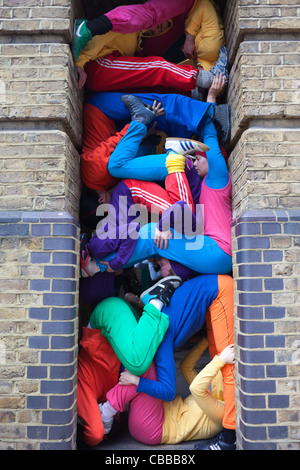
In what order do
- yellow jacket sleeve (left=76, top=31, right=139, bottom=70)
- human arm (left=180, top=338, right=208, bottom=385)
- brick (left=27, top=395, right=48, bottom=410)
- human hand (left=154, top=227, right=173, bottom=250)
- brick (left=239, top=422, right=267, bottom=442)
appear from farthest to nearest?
human arm (left=180, top=338, right=208, bottom=385)
yellow jacket sleeve (left=76, top=31, right=139, bottom=70)
human hand (left=154, top=227, right=173, bottom=250)
brick (left=27, top=395, right=48, bottom=410)
brick (left=239, top=422, right=267, bottom=442)

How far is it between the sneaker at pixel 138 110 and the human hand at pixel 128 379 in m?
2.09

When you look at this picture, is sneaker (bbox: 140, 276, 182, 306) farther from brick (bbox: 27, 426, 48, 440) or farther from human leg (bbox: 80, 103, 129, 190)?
brick (bbox: 27, 426, 48, 440)

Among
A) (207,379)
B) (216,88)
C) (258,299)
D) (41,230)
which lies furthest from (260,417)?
(216,88)

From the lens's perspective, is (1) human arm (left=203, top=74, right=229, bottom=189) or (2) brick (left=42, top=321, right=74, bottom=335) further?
(1) human arm (left=203, top=74, right=229, bottom=189)

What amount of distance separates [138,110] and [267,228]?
1.53 m

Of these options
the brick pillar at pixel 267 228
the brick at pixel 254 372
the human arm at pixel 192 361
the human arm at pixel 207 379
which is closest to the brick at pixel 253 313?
the brick pillar at pixel 267 228

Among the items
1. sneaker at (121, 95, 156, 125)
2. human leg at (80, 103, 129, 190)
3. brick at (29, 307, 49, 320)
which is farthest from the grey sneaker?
brick at (29, 307, 49, 320)

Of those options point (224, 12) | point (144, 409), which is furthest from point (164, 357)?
point (224, 12)

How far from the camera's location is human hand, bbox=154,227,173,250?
10.7 feet

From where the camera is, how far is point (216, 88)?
11.7 ft

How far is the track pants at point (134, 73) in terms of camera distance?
3619 mm

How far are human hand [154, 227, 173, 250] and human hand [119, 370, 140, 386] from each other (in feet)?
3.40

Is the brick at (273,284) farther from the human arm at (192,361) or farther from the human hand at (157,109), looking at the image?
the human hand at (157,109)

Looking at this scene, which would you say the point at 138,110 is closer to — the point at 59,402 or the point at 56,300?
the point at 56,300
